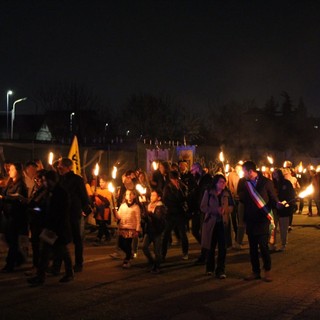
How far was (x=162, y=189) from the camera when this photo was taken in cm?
1157

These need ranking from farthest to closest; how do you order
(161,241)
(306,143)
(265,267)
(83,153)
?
(306,143)
(83,153)
(161,241)
(265,267)

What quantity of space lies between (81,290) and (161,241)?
91.0 inches

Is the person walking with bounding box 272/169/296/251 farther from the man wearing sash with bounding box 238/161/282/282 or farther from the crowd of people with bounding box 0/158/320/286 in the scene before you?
the man wearing sash with bounding box 238/161/282/282

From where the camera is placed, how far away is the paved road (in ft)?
23.4

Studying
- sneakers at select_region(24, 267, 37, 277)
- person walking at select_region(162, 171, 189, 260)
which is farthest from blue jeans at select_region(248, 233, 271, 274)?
sneakers at select_region(24, 267, 37, 277)

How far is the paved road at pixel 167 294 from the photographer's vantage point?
713 centimetres

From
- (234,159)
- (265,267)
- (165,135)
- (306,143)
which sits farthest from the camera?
(306,143)

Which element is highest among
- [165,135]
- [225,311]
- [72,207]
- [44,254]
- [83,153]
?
[165,135]

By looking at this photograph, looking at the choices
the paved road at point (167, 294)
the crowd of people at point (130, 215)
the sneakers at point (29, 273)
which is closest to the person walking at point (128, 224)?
the crowd of people at point (130, 215)

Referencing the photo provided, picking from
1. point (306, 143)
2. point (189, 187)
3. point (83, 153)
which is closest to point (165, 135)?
point (306, 143)

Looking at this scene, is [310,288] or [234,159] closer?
[310,288]

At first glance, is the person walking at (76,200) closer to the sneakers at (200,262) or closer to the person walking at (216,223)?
the person walking at (216,223)

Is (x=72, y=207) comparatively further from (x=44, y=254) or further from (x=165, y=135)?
(x=165, y=135)

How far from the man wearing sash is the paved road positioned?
0.35 metres
